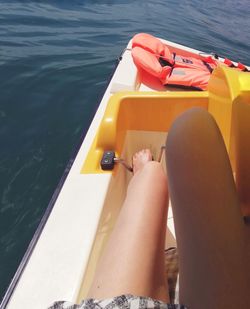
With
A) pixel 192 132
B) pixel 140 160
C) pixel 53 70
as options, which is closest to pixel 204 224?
pixel 192 132

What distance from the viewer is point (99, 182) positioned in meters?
1.07

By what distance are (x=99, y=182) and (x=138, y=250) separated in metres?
0.35

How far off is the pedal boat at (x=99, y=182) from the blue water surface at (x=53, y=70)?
1.38 ft

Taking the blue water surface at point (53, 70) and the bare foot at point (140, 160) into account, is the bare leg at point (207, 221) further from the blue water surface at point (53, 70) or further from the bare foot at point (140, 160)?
the blue water surface at point (53, 70)

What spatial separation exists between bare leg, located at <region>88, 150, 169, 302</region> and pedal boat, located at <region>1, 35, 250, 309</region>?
8cm

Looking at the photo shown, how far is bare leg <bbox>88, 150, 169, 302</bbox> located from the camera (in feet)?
2.27

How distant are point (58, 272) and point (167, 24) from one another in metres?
4.75

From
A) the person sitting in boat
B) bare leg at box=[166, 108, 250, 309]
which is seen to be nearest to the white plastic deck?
the person sitting in boat

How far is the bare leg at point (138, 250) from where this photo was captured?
2.27 feet

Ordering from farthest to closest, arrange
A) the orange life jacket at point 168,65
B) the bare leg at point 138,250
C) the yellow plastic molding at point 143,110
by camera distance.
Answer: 1. the orange life jacket at point 168,65
2. the yellow plastic molding at point 143,110
3. the bare leg at point 138,250

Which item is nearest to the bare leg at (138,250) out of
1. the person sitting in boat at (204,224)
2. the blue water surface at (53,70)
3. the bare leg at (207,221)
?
the person sitting in boat at (204,224)

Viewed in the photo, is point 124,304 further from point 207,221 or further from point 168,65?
point 168,65

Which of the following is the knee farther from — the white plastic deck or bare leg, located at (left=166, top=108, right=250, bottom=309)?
the white plastic deck

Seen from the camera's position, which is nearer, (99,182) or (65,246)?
(65,246)
